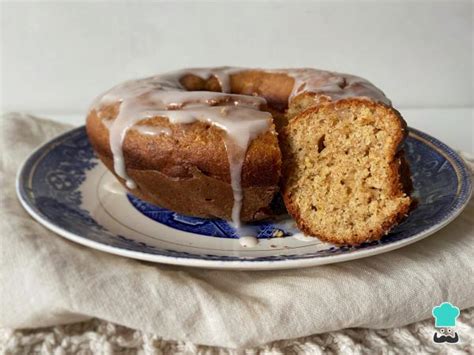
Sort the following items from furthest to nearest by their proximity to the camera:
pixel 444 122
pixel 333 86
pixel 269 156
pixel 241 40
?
pixel 241 40, pixel 444 122, pixel 333 86, pixel 269 156

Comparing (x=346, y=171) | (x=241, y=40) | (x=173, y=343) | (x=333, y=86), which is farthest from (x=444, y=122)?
(x=173, y=343)

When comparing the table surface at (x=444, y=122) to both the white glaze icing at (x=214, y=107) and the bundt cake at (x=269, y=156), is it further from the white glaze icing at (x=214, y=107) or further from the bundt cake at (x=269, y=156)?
the bundt cake at (x=269, y=156)

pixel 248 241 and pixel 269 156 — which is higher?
pixel 269 156

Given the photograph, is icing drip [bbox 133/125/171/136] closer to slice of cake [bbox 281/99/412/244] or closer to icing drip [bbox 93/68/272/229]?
icing drip [bbox 93/68/272/229]

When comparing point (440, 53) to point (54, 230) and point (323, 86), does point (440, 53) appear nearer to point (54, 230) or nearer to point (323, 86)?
point (323, 86)

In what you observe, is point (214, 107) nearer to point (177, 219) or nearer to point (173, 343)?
point (177, 219)

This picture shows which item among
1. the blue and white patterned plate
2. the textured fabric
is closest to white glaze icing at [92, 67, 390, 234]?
the blue and white patterned plate
